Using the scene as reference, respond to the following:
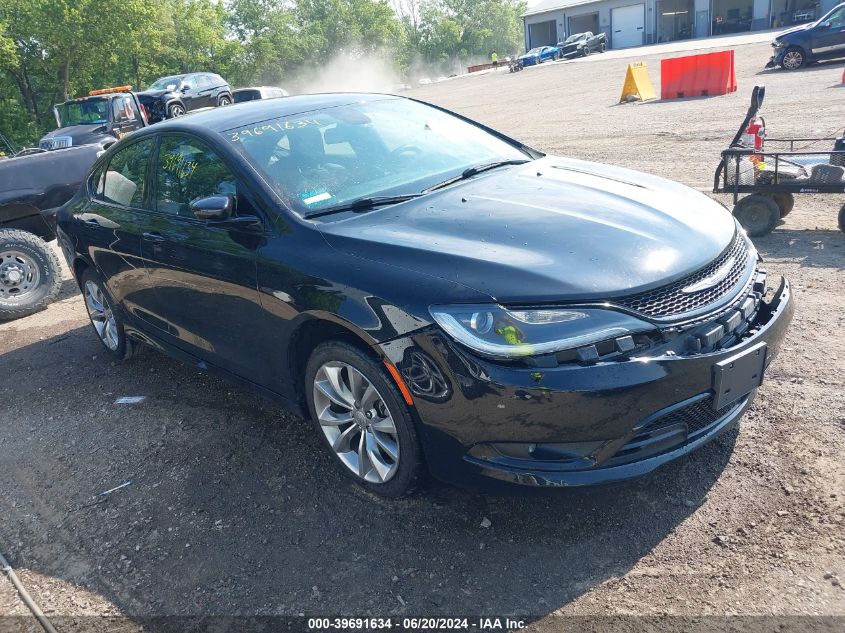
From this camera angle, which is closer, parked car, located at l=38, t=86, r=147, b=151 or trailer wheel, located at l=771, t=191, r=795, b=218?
trailer wheel, located at l=771, t=191, r=795, b=218

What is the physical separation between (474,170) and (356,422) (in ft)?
5.25

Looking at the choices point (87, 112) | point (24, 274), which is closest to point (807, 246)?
point (24, 274)

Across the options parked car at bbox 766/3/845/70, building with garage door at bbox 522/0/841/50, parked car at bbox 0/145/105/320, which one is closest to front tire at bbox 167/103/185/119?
parked car at bbox 0/145/105/320

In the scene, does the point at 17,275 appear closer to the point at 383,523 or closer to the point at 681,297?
the point at 383,523

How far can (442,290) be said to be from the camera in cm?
275

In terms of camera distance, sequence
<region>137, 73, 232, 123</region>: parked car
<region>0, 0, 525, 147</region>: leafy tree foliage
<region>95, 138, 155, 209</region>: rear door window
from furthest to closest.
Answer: <region>0, 0, 525, 147</region>: leafy tree foliage, <region>137, 73, 232, 123</region>: parked car, <region>95, 138, 155, 209</region>: rear door window

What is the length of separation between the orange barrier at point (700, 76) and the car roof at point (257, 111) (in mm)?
14707

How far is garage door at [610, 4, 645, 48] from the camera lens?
56.4 m

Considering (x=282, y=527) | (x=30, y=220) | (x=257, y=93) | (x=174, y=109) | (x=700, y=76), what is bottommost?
(x=282, y=527)

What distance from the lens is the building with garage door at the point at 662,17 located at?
5088 centimetres

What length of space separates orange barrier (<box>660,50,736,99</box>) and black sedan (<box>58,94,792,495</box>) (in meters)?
14.6

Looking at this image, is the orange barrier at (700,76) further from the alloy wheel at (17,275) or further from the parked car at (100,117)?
the alloy wheel at (17,275)

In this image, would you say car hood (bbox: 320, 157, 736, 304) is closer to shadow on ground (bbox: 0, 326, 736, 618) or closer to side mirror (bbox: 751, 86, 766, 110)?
shadow on ground (bbox: 0, 326, 736, 618)

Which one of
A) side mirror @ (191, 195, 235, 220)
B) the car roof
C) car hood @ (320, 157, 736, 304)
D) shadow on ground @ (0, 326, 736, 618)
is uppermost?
the car roof
